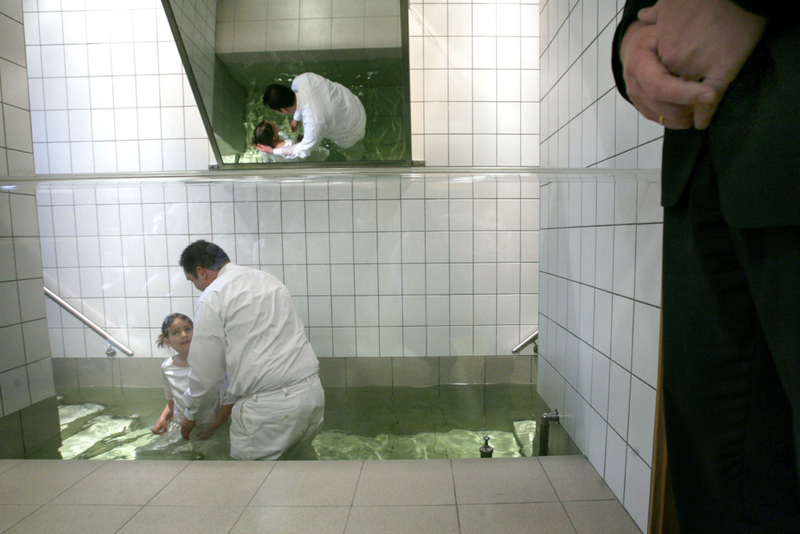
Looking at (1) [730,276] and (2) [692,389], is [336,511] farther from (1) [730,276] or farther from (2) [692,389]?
(1) [730,276]

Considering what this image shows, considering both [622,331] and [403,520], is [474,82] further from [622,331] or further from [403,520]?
[403,520]

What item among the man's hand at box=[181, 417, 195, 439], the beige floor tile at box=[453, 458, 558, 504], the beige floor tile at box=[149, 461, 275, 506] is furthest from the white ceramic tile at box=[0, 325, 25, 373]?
the beige floor tile at box=[453, 458, 558, 504]

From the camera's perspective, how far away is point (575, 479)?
133cm

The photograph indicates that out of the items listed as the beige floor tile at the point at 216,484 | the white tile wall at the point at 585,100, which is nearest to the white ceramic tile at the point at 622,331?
the white tile wall at the point at 585,100

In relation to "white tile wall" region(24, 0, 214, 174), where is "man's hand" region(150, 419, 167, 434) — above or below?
below

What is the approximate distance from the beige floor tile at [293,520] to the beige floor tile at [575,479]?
2.20 ft

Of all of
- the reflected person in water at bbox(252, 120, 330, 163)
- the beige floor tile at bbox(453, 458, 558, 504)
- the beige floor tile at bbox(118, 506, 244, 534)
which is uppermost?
the reflected person in water at bbox(252, 120, 330, 163)

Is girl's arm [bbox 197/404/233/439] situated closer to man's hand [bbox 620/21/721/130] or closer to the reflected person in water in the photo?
the reflected person in water

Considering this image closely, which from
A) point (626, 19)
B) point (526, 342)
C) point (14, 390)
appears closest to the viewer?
point (626, 19)

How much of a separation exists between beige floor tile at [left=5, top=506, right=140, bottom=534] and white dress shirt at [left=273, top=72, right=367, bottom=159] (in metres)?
1.67

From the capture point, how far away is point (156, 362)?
1579mm

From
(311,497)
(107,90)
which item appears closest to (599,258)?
(311,497)

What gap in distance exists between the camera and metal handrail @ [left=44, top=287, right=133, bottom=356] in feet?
5.23

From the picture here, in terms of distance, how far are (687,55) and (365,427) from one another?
1.48 meters
